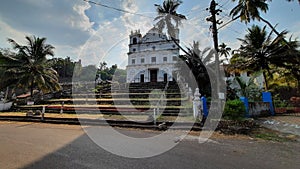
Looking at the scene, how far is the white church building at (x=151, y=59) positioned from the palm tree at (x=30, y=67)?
12393 millimetres

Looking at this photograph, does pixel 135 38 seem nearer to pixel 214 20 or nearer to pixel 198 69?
pixel 198 69

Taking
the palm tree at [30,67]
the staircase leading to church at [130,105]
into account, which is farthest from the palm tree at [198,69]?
the palm tree at [30,67]

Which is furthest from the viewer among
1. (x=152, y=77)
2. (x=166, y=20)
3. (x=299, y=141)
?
(x=152, y=77)

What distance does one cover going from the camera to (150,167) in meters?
3.08

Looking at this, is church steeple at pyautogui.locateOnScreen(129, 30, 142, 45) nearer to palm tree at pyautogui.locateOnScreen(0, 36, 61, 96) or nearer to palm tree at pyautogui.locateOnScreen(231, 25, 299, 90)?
palm tree at pyautogui.locateOnScreen(0, 36, 61, 96)

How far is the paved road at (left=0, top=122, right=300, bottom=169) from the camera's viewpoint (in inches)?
124

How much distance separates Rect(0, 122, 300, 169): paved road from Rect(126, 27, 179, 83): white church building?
2035cm

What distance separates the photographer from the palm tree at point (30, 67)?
14578mm

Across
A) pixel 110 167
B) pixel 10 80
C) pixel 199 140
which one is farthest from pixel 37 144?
pixel 10 80

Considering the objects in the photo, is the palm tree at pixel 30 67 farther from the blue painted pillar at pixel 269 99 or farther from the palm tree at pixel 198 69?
the blue painted pillar at pixel 269 99

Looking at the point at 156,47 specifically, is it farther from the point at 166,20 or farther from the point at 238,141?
the point at 238,141

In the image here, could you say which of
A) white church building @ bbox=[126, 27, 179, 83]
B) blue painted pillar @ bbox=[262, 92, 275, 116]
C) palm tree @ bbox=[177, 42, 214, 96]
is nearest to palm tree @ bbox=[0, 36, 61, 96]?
white church building @ bbox=[126, 27, 179, 83]

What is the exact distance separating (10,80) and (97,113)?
33.7 ft

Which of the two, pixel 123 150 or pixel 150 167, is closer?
pixel 150 167
